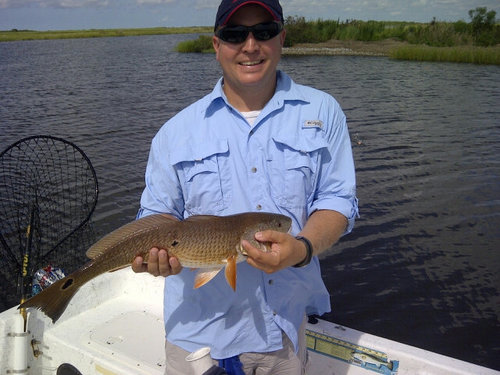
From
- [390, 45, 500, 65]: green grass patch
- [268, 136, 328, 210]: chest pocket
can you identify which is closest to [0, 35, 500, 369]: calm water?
[268, 136, 328, 210]: chest pocket

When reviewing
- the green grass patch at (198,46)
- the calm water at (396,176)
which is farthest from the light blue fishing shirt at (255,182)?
the green grass patch at (198,46)

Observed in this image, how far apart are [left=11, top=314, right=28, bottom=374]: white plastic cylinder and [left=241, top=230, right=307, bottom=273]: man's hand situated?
104 inches

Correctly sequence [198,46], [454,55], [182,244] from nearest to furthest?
[182,244] → [454,55] → [198,46]

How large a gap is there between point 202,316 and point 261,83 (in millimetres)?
1391

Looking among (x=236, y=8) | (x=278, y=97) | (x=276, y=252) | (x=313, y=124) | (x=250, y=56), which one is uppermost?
(x=236, y=8)

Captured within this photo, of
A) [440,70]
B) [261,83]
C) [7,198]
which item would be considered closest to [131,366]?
[261,83]

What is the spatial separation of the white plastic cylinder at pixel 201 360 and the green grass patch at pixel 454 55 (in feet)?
127

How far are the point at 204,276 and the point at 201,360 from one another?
0.49m

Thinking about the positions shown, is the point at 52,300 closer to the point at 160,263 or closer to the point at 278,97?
the point at 160,263

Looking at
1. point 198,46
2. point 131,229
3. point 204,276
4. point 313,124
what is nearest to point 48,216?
point 131,229

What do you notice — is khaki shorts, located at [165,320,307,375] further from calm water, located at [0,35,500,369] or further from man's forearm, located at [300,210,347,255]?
calm water, located at [0,35,500,369]

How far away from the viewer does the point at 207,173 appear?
9.06 ft

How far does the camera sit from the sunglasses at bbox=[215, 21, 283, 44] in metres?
2.68

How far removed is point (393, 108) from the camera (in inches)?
837
